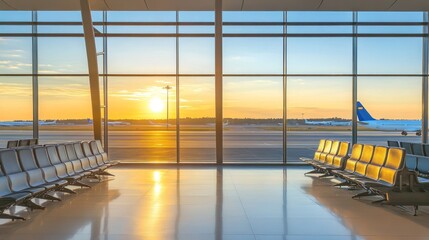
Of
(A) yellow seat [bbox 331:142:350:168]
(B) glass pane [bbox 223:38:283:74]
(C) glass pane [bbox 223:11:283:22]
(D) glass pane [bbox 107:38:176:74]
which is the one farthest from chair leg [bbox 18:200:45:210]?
(C) glass pane [bbox 223:11:283:22]

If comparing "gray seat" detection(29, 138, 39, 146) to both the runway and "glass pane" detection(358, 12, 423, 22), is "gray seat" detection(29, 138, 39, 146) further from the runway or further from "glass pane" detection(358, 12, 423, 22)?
"glass pane" detection(358, 12, 423, 22)

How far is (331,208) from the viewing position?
631 centimetres

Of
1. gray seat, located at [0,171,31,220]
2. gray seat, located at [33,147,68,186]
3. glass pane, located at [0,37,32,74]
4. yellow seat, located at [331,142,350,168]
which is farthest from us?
glass pane, located at [0,37,32,74]

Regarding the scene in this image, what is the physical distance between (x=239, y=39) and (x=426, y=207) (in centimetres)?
822

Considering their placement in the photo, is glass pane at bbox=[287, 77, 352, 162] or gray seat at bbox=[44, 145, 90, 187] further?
glass pane at bbox=[287, 77, 352, 162]

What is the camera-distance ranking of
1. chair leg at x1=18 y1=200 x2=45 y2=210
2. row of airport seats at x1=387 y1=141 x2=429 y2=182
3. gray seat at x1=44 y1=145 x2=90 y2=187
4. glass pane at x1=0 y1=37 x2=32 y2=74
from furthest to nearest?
glass pane at x1=0 y1=37 x2=32 y2=74
row of airport seats at x1=387 y1=141 x2=429 y2=182
gray seat at x1=44 y1=145 x2=90 y2=187
chair leg at x1=18 y1=200 x2=45 y2=210

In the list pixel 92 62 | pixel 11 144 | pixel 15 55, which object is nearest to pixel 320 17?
pixel 92 62

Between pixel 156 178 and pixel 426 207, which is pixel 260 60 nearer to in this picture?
pixel 156 178

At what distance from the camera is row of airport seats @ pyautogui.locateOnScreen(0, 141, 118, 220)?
5.45 meters

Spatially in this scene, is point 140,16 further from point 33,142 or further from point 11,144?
point 11,144

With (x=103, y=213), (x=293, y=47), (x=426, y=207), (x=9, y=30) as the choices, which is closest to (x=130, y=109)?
(x=9, y=30)

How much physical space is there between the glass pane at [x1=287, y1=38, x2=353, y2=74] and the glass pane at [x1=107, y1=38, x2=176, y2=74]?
3.98 meters

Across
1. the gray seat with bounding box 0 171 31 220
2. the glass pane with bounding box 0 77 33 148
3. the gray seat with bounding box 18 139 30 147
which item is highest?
the glass pane with bounding box 0 77 33 148

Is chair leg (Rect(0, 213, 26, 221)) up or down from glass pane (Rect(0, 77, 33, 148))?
down
